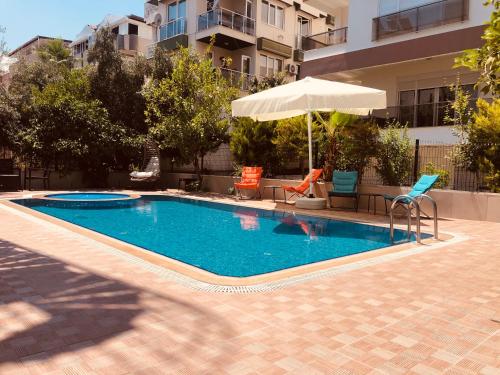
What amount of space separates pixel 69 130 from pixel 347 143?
36.0ft

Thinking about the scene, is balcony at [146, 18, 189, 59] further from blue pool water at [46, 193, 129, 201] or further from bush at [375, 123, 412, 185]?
bush at [375, 123, 412, 185]

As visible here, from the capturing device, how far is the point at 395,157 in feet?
39.2

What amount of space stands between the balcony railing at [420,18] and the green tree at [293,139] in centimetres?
735

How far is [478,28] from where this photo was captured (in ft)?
52.4

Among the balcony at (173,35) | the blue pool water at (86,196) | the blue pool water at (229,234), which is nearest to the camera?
the blue pool water at (229,234)

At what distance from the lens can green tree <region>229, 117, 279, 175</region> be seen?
51.3 ft

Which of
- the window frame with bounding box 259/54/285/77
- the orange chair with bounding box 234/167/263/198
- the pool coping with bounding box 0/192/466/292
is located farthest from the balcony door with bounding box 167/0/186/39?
the pool coping with bounding box 0/192/466/292

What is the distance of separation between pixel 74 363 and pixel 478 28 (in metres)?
18.0

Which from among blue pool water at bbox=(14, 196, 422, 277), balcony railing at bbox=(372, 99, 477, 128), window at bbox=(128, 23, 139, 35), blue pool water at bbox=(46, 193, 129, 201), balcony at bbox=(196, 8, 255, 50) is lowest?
blue pool water at bbox=(14, 196, 422, 277)

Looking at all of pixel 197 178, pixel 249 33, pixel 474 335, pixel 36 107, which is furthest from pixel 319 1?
pixel 474 335

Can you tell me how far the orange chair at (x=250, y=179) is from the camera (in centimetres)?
1423

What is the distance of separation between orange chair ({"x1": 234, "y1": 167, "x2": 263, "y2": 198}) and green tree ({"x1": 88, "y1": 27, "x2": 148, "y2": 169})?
644 centimetres

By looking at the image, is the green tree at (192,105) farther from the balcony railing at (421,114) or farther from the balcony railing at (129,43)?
the balcony railing at (129,43)

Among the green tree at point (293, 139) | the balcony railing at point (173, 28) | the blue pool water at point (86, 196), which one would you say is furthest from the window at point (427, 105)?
the balcony railing at point (173, 28)
